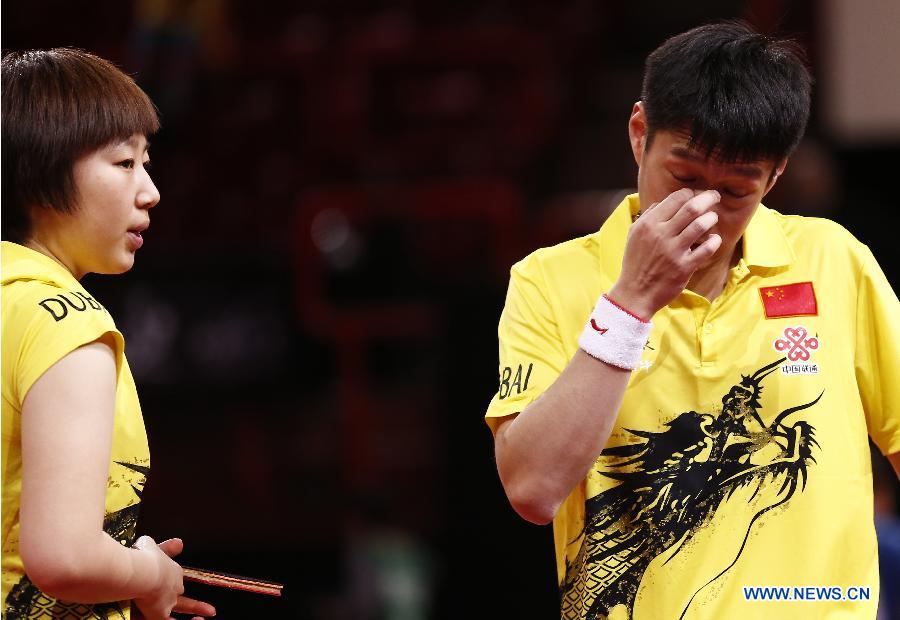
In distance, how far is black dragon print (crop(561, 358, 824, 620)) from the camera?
2.03 metres

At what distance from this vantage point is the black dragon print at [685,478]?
6.66 ft

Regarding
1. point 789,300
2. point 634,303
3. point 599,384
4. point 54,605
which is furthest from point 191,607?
point 789,300

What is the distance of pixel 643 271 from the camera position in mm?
1901

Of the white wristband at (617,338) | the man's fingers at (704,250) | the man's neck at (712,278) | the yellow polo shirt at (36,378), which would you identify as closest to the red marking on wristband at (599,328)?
the white wristband at (617,338)

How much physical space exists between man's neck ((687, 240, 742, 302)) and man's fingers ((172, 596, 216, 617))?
939 mm

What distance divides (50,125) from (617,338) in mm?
880

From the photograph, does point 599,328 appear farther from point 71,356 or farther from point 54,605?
point 54,605

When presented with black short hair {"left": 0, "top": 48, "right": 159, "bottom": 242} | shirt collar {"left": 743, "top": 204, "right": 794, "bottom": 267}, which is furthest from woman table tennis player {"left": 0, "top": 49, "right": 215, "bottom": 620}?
shirt collar {"left": 743, "top": 204, "right": 794, "bottom": 267}

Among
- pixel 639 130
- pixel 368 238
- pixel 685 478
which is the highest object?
pixel 639 130

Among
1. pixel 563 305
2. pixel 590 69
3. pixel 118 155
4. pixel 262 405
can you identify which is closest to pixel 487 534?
pixel 262 405

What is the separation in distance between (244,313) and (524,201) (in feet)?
4.97

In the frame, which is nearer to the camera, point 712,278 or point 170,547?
point 170,547

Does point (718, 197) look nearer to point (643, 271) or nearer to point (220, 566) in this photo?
point (643, 271)

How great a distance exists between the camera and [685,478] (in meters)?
2.04
